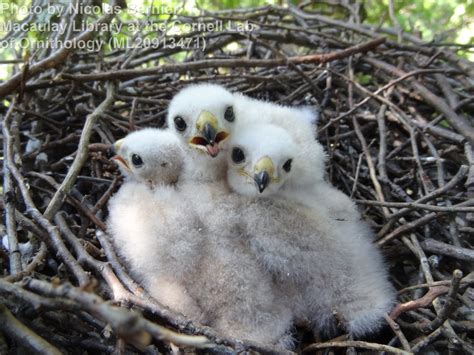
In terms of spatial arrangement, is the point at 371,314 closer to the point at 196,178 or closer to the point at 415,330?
the point at 415,330

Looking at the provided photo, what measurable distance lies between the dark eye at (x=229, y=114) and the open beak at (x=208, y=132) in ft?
0.25

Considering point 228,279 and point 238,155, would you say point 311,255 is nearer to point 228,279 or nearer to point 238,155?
point 228,279

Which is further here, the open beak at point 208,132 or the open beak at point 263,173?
the open beak at point 208,132

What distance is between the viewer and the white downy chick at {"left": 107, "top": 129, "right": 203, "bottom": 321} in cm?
155

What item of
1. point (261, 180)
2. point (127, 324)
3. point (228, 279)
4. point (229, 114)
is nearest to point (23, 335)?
point (127, 324)

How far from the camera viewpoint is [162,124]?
2.67 metres

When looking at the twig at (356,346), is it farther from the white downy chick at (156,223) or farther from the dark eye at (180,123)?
the dark eye at (180,123)

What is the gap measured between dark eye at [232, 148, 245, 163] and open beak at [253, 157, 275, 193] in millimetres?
118

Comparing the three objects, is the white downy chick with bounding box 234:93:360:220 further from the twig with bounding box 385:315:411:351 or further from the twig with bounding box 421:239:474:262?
the twig with bounding box 385:315:411:351

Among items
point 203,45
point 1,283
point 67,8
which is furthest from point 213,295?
point 203,45

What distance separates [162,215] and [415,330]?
0.97 m

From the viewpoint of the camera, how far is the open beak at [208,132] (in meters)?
1.80

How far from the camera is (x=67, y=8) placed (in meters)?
2.45

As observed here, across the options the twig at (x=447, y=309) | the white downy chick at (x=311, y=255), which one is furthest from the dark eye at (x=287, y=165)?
the twig at (x=447, y=309)
